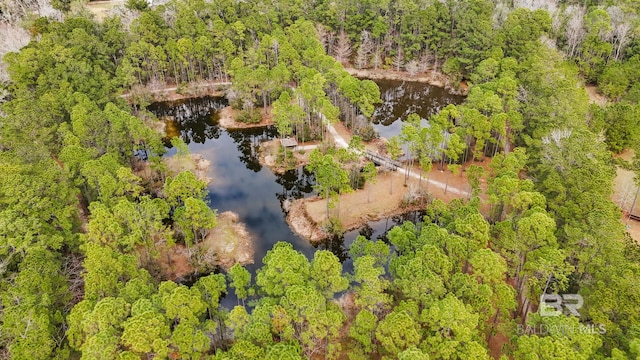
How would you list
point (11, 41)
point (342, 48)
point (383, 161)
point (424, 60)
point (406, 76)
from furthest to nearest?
point (342, 48), point (406, 76), point (424, 60), point (11, 41), point (383, 161)

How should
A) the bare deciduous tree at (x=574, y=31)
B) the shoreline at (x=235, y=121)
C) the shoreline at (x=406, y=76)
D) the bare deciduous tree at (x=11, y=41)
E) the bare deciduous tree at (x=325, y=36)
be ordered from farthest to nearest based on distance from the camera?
the bare deciduous tree at (x=325, y=36) < the shoreline at (x=406, y=76) < the bare deciduous tree at (x=574, y=31) < the shoreline at (x=235, y=121) < the bare deciduous tree at (x=11, y=41)

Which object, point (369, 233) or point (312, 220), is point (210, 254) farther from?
point (369, 233)

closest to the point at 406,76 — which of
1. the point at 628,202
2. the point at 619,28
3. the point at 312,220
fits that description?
the point at 619,28

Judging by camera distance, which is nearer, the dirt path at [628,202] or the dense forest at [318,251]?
the dense forest at [318,251]

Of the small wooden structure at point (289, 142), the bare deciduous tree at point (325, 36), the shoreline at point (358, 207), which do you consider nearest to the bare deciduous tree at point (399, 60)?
the bare deciduous tree at point (325, 36)

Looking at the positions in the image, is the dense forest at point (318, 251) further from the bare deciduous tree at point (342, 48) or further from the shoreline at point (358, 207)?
the bare deciduous tree at point (342, 48)

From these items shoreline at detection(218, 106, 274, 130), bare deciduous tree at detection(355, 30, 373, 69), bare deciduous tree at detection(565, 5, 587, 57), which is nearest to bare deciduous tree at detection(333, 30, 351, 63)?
bare deciduous tree at detection(355, 30, 373, 69)

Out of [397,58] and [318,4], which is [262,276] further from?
[318,4]
